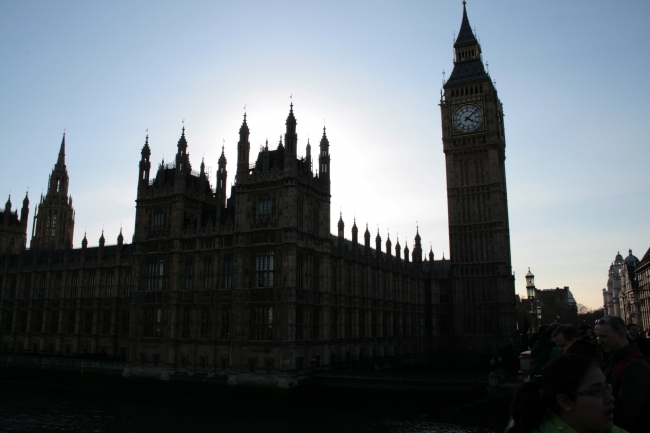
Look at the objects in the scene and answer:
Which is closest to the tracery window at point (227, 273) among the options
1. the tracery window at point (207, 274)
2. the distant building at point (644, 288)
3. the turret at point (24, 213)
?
the tracery window at point (207, 274)

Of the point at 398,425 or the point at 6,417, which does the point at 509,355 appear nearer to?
the point at 398,425

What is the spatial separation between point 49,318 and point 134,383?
28.0 meters

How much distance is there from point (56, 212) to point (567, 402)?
112m

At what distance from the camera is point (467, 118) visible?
85125 millimetres

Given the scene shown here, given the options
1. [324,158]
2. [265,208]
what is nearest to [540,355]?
[265,208]

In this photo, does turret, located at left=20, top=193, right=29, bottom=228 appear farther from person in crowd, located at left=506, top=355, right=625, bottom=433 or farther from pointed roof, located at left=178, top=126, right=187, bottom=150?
person in crowd, located at left=506, top=355, right=625, bottom=433

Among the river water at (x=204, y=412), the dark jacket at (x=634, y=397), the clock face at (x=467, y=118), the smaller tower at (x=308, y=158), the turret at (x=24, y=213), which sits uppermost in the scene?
the clock face at (x=467, y=118)

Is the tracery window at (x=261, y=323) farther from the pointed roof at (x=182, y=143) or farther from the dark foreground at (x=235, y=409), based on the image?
the pointed roof at (x=182, y=143)

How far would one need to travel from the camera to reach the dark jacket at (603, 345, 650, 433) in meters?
6.23

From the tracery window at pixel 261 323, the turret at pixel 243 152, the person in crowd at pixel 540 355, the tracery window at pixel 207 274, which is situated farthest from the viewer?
the tracery window at pixel 207 274

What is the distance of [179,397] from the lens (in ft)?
144

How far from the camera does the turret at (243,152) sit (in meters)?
50.0

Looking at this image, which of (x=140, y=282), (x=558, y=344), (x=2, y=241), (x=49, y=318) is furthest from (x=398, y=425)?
(x=2, y=241)

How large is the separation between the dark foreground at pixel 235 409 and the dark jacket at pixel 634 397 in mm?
27313
